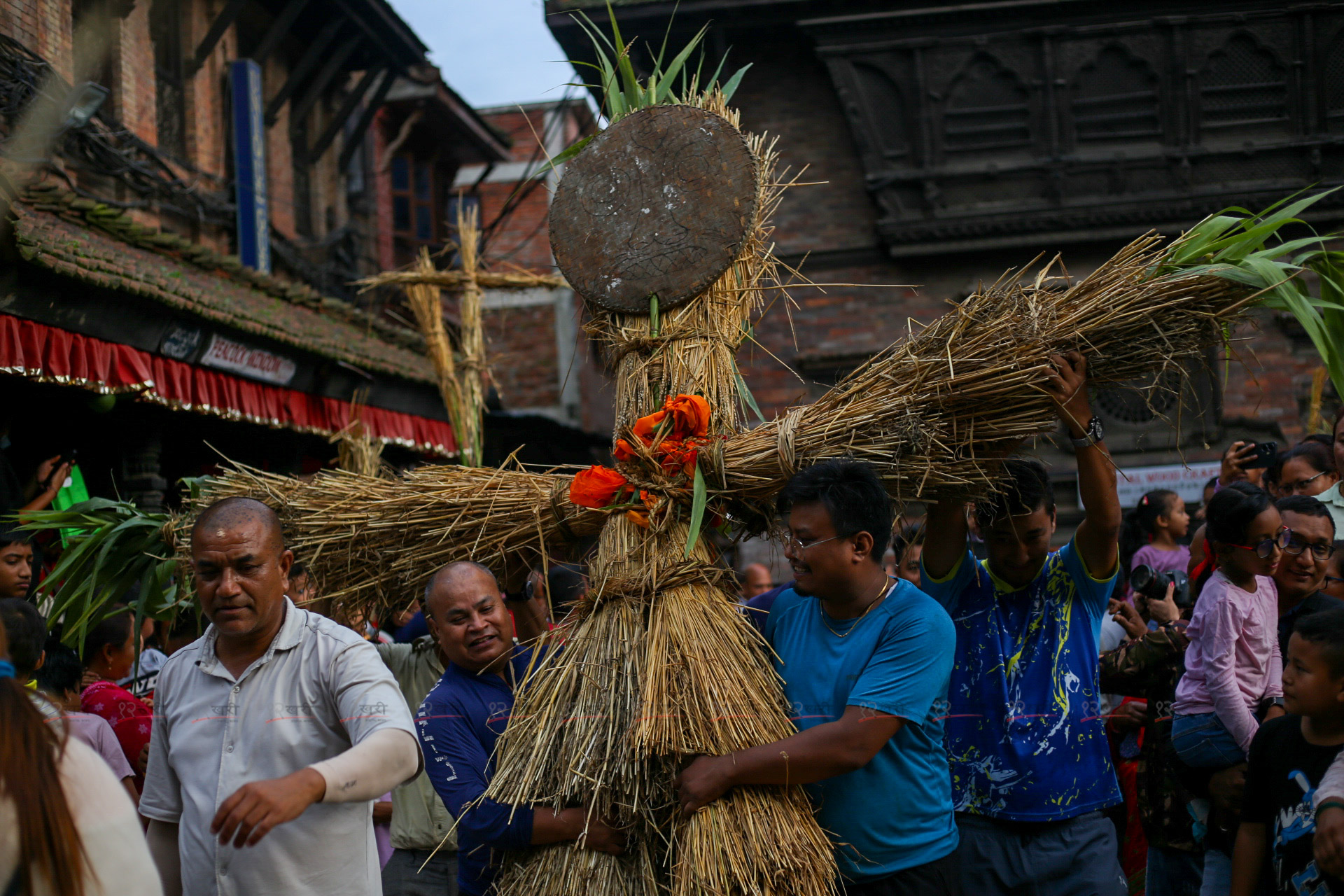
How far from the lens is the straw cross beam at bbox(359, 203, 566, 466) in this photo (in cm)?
809

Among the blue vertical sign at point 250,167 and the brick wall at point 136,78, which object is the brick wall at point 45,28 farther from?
the blue vertical sign at point 250,167

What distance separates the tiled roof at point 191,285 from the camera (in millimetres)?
5609

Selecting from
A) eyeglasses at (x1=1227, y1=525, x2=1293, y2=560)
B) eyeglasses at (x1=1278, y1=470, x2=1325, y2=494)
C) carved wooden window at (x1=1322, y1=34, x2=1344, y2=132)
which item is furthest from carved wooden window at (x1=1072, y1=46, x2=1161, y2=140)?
eyeglasses at (x1=1227, y1=525, x2=1293, y2=560)

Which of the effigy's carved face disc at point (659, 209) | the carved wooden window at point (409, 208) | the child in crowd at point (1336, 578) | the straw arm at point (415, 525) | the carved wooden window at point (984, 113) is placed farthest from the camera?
the carved wooden window at point (409, 208)

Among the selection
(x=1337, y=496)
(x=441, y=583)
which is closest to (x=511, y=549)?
(x=441, y=583)

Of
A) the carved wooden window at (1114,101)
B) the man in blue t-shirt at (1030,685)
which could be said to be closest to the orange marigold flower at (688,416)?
the man in blue t-shirt at (1030,685)

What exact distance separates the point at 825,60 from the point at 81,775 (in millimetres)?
9988

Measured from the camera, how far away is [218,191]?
9.88m

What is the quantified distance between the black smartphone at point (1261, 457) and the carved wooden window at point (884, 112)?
672 centimetres

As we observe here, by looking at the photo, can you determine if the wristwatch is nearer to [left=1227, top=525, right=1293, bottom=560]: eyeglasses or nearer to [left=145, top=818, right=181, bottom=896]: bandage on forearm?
[left=1227, top=525, right=1293, bottom=560]: eyeglasses

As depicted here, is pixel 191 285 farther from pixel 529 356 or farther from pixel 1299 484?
pixel 529 356

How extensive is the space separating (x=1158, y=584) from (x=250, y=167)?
864cm

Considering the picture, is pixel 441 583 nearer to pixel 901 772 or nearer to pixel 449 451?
pixel 901 772

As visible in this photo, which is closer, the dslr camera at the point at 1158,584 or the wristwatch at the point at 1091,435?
the wristwatch at the point at 1091,435
